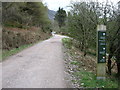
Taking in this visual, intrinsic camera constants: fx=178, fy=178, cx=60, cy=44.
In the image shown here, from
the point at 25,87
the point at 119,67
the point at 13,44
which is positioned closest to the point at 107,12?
the point at 119,67

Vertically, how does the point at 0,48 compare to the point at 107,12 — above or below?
below

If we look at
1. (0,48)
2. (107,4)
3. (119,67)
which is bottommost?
(119,67)

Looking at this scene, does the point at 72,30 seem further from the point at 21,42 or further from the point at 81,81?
the point at 81,81

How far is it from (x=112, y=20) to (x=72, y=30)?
34.3 ft

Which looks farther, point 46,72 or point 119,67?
point 119,67

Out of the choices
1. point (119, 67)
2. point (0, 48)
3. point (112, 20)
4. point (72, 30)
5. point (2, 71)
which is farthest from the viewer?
point (72, 30)

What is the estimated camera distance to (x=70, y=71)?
31.3 ft

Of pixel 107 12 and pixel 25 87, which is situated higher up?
pixel 107 12

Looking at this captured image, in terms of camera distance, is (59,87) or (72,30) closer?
(59,87)

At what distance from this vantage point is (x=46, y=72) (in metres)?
8.85

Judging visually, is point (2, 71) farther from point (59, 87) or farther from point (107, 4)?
point (107, 4)

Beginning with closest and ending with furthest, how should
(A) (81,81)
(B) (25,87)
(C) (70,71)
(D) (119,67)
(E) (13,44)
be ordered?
(B) (25,87), (A) (81,81), (C) (70,71), (D) (119,67), (E) (13,44)

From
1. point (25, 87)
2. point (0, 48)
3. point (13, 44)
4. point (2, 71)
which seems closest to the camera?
point (25, 87)

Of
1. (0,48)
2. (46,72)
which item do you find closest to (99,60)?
(46,72)
